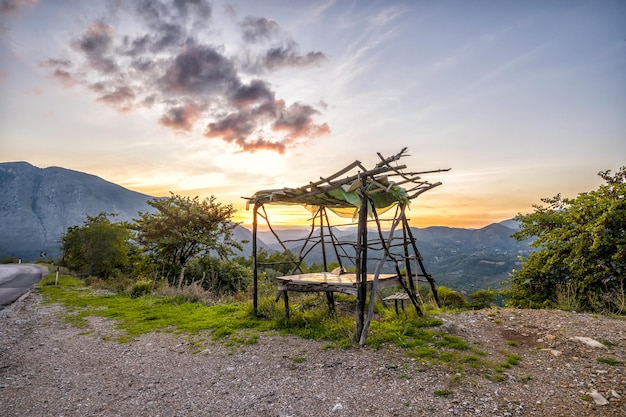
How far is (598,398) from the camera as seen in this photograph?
374 cm

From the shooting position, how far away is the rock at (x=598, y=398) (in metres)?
3.66

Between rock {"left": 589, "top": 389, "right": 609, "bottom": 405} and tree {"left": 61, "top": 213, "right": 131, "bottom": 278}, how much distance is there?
963 inches

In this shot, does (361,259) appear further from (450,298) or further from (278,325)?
(450,298)

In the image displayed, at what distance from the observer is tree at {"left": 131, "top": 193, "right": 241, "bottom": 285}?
17516 millimetres

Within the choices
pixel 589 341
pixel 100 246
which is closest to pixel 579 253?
pixel 589 341

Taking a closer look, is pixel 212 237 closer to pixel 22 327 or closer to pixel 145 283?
pixel 145 283

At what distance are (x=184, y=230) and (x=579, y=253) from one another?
54.8 feet

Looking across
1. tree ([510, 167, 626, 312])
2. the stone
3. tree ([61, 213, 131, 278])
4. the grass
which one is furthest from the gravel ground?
tree ([61, 213, 131, 278])

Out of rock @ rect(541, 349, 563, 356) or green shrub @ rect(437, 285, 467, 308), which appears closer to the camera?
rock @ rect(541, 349, 563, 356)

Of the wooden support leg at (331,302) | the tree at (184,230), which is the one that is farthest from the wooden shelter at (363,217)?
the tree at (184,230)

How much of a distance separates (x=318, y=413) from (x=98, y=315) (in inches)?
364

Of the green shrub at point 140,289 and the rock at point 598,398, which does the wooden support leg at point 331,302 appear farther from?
the green shrub at point 140,289

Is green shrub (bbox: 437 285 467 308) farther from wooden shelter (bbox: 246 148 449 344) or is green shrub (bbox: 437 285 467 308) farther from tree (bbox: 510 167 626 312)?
wooden shelter (bbox: 246 148 449 344)

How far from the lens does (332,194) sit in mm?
7609
